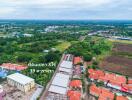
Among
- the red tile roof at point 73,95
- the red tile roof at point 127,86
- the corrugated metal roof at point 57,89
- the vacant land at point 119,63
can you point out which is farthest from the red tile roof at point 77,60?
the red tile roof at point 73,95

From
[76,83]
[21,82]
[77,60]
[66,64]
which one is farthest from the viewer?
[77,60]

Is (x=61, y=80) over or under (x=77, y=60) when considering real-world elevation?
under

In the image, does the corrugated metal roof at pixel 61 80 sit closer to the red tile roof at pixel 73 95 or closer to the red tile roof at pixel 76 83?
the red tile roof at pixel 76 83

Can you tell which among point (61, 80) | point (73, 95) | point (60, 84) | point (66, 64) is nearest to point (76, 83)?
point (61, 80)

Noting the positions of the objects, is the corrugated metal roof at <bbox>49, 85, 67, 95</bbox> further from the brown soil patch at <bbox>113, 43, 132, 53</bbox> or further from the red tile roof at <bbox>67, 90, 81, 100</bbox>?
the brown soil patch at <bbox>113, 43, 132, 53</bbox>

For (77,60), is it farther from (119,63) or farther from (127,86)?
(127,86)

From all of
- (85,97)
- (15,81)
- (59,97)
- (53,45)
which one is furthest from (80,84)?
(53,45)

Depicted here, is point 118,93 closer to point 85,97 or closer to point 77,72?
point 85,97

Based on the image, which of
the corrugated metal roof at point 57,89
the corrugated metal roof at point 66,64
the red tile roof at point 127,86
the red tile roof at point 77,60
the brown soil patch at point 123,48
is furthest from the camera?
the brown soil patch at point 123,48
